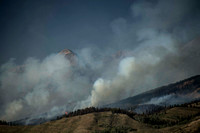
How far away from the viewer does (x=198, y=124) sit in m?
138

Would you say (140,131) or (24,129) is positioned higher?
(24,129)

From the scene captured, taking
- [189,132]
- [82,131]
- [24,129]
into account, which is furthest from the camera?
[24,129]

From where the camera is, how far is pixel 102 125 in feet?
642

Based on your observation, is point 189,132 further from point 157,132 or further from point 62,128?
point 62,128

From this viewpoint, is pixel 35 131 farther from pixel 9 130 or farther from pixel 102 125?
pixel 102 125

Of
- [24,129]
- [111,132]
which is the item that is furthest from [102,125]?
[24,129]

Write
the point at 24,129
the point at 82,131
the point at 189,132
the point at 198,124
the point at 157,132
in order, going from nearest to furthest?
the point at 189,132
the point at 198,124
the point at 157,132
the point at 82,131
the point at 24,129

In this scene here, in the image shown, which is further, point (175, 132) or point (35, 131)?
point (35, 131)

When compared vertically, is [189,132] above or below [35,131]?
below

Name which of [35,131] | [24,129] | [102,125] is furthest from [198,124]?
[24,129]

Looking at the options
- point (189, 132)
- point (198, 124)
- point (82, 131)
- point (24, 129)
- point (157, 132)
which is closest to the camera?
point (189, 132)

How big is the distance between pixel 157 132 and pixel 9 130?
15346 cm

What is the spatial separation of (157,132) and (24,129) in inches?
5612

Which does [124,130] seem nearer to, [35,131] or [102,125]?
[102,125]
